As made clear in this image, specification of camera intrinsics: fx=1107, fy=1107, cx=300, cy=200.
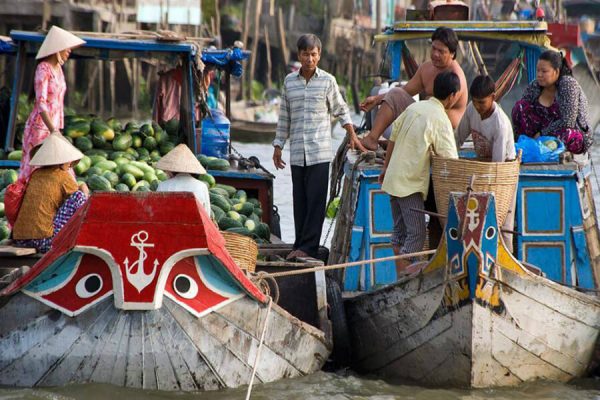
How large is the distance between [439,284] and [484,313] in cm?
28

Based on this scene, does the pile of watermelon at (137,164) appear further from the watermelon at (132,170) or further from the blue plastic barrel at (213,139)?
the blue plastic barrel at (213,139)

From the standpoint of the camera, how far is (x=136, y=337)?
5.49m

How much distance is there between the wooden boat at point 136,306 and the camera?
5324 millimetres

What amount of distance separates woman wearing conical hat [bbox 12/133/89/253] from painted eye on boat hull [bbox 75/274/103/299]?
1020 millimetres

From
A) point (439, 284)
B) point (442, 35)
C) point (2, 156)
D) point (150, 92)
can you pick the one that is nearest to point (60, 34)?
point (2, 156)

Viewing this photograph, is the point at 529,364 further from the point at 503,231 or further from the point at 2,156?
the point at 2,156

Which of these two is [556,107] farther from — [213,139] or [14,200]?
[213,139]

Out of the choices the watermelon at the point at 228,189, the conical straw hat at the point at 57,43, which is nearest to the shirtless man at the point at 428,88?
the watermelon at the point at 228,189

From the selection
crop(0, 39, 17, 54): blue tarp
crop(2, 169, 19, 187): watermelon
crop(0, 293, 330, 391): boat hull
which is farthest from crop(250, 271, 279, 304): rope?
crop(0, 39, 17, 54): blue tarp

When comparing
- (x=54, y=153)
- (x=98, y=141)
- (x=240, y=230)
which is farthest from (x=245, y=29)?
(x=54, y=153)

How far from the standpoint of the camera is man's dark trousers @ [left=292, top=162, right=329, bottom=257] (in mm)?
7395

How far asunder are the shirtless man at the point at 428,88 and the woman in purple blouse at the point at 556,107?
20.9 inches

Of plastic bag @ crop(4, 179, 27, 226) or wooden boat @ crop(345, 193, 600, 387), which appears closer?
wooden boat @ crop(345, 193, 600, 387)

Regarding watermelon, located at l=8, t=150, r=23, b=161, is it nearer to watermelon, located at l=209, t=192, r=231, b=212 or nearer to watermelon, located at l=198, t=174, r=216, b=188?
watermelon, located at l=198, t=174, r=216, b=188
